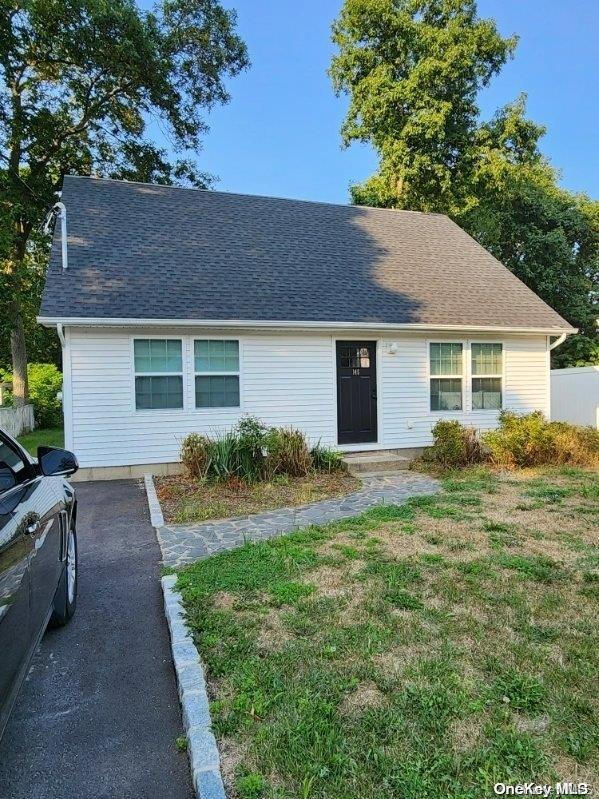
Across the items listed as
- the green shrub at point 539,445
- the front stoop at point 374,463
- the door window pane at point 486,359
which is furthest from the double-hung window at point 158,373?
the door window pane at point 486,359

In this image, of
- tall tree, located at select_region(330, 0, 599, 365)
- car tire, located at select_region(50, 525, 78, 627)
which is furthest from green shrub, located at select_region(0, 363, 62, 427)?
car tire, located at select_region(50, 525, 78, 627)

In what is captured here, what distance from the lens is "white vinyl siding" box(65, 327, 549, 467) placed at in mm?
8812

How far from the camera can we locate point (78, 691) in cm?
284

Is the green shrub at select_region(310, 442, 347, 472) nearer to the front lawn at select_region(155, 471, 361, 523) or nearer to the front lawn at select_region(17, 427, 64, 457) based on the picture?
the front lawn at select_region(155, 471, 361, 523)

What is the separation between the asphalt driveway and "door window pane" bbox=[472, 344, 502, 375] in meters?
8.91

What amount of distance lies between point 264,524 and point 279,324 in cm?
461

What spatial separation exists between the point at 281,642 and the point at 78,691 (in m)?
1.19

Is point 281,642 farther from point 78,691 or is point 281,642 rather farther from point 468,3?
point 468,3

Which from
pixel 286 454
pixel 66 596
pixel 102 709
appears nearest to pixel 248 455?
pixel 286 454

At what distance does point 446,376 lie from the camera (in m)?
11.1

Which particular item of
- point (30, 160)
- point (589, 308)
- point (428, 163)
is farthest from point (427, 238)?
point (30, 160)

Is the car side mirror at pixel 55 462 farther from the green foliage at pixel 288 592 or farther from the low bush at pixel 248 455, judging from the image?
the low bush at pixel 248 455

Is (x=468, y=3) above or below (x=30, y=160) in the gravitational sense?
above

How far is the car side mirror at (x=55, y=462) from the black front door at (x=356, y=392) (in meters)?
7.58
